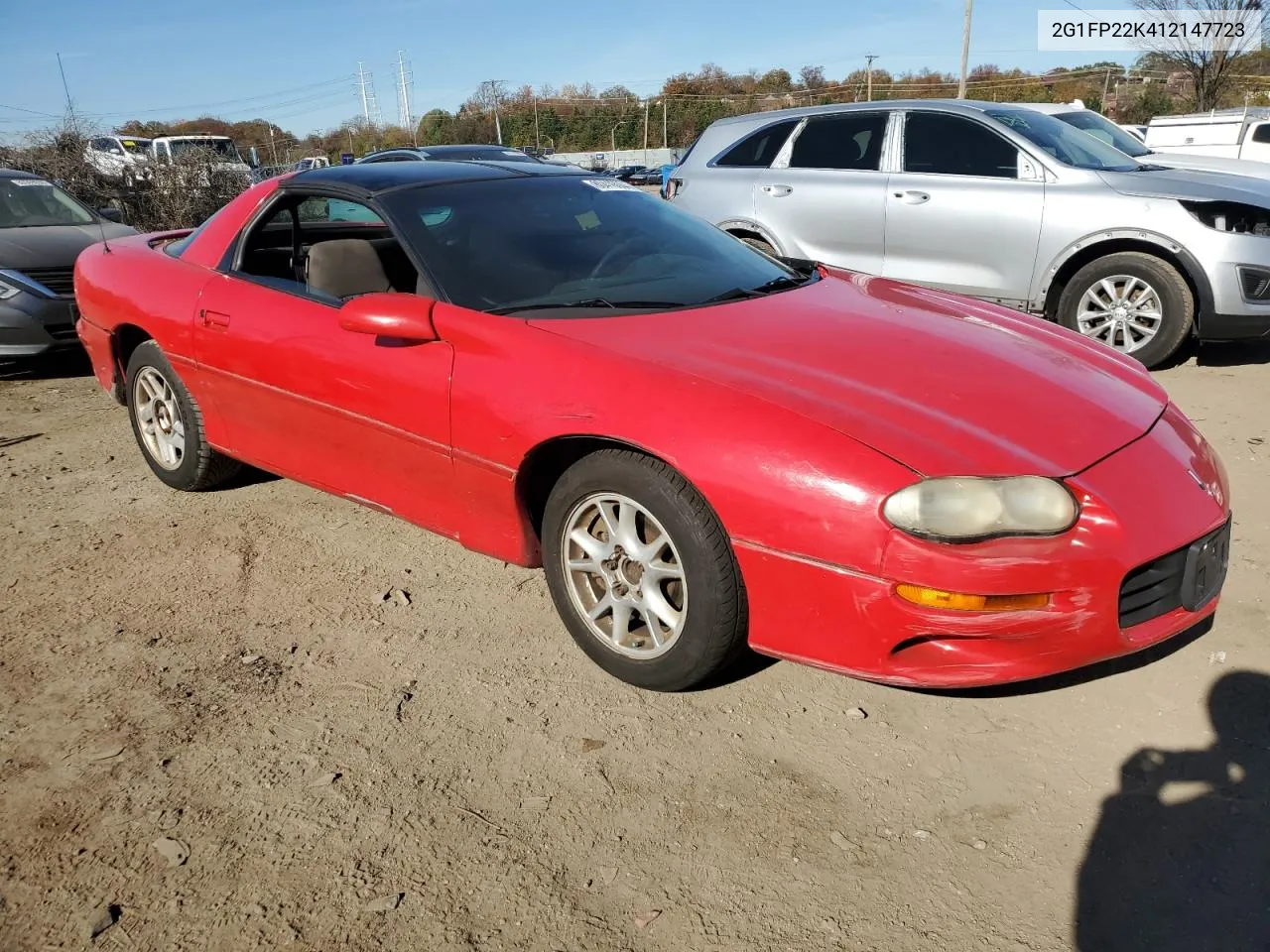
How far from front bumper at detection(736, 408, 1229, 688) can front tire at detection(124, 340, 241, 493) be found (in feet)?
9.01

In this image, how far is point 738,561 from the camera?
8.12 ft

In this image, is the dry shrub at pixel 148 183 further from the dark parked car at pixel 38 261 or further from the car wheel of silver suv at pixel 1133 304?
the car wheel of silver suv at pixel 1133 304

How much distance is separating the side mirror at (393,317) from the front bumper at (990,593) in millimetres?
1267

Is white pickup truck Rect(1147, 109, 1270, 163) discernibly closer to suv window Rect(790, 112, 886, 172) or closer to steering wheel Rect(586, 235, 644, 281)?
suv window Rect(790, 112, 886, 172)

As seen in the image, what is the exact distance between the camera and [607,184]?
156 inches

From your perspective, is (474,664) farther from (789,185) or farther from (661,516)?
(789,185)

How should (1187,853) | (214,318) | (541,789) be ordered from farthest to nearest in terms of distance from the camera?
(214,318) < (541,789) < (1187,853)

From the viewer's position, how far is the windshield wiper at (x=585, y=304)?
309 cm

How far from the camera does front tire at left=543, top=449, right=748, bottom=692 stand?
2518 mm

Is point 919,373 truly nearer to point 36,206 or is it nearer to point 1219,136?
point 36,206

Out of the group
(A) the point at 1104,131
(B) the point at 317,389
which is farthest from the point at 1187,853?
(A) the point at 1104,131

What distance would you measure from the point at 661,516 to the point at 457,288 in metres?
1.13

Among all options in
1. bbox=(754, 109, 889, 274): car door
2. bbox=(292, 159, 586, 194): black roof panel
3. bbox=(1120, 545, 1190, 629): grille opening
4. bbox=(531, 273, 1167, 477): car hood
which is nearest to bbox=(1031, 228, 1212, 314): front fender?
bbox=(754, 109, 889, 274): car door

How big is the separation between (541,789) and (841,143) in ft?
19.0
